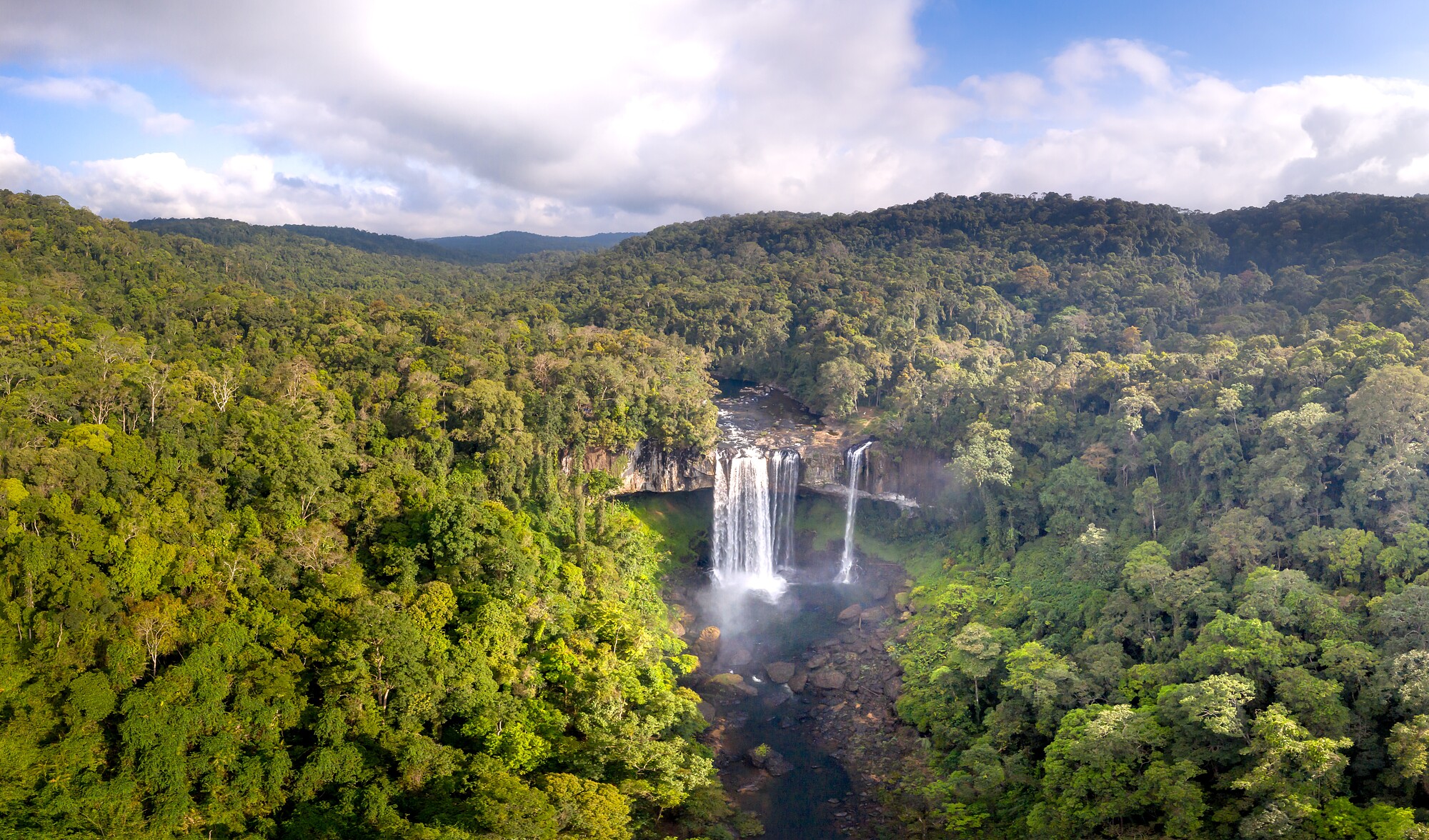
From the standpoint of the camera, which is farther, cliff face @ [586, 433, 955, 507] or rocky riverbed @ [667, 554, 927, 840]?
cliff face @ [586, 433, 955, 507]

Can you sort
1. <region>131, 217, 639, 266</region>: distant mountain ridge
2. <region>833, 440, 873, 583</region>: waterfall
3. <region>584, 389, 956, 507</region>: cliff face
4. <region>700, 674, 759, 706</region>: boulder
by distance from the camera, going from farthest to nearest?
<region>131, 217, 639, 266</region>: distant mountain ridge, <region>833, 440, 873, 583</region>: waterfall, <region>584, 389, 956, 507</region>: cliff face, <region>700, 674, 759, 706</region>: boulder

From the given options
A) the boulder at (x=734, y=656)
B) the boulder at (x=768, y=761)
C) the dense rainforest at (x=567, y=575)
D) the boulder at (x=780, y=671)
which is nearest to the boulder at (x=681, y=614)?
→ the dense rainforest at (x=567, y=575)

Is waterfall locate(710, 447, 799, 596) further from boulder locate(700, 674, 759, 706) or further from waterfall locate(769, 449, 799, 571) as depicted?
boulder locate(700, 674, 759, 706)

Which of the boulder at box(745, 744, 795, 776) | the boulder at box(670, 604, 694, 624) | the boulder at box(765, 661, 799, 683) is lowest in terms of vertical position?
the boulder at box(745, 744, 795, 776)

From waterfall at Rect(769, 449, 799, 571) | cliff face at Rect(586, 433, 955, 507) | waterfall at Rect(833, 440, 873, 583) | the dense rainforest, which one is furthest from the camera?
waterfall at Rect(769, 449, 799, 571)

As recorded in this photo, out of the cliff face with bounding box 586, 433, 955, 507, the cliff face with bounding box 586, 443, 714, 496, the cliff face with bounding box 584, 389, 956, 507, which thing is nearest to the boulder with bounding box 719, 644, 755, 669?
the cliff face with bounding box 584, 389, 956, 507

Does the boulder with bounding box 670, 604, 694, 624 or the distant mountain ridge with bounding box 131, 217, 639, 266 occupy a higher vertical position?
the distant mountain ridge with bounding box 131, 217, 639, 266

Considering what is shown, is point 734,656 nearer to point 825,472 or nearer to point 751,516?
point 751,516

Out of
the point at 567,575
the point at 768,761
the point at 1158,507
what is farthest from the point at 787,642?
the point at 1158,507

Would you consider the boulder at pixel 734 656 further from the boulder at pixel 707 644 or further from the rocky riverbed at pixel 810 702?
the boulder at pixel 707 644
